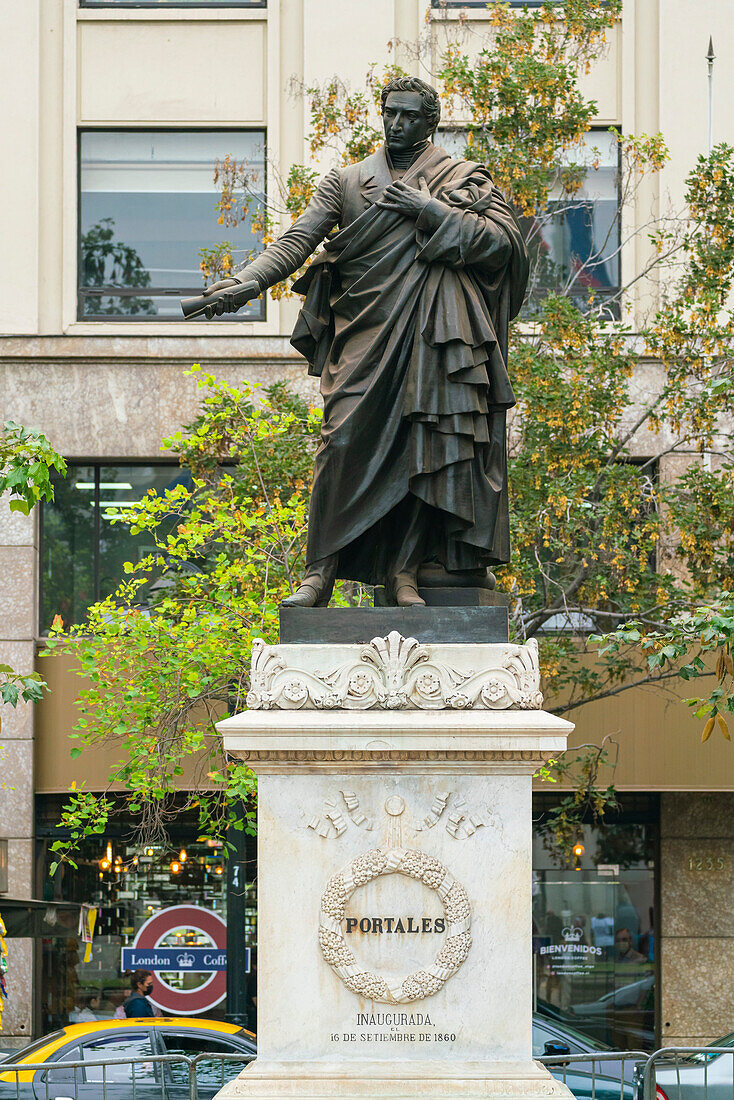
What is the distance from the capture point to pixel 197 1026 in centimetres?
1344

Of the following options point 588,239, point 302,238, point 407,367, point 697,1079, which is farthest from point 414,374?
point 588,239

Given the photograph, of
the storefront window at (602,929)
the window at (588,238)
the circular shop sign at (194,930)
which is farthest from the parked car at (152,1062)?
the window at (588,238)

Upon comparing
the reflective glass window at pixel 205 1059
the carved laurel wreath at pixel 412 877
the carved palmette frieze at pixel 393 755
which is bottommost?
the reflective glass window at pixel 205 1059

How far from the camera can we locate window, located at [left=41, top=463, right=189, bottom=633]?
1958cm

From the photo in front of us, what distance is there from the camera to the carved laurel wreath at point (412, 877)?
229 inches

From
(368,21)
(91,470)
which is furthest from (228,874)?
(368,21)

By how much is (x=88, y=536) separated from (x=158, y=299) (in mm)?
3217

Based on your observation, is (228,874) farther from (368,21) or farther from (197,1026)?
(368,21)

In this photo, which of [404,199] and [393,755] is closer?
[393,755]

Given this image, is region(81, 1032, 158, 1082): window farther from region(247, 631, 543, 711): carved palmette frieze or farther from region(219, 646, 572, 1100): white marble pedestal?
region(247, 631, 543, 711): carved palmette frieze

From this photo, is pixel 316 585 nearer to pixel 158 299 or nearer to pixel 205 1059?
pixel 205 1059

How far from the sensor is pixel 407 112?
659cm

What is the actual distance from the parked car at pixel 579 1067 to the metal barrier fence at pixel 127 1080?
262 cm

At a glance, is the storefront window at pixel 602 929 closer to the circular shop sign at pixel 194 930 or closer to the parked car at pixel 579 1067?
the circular shop sign at pixel 194 930
